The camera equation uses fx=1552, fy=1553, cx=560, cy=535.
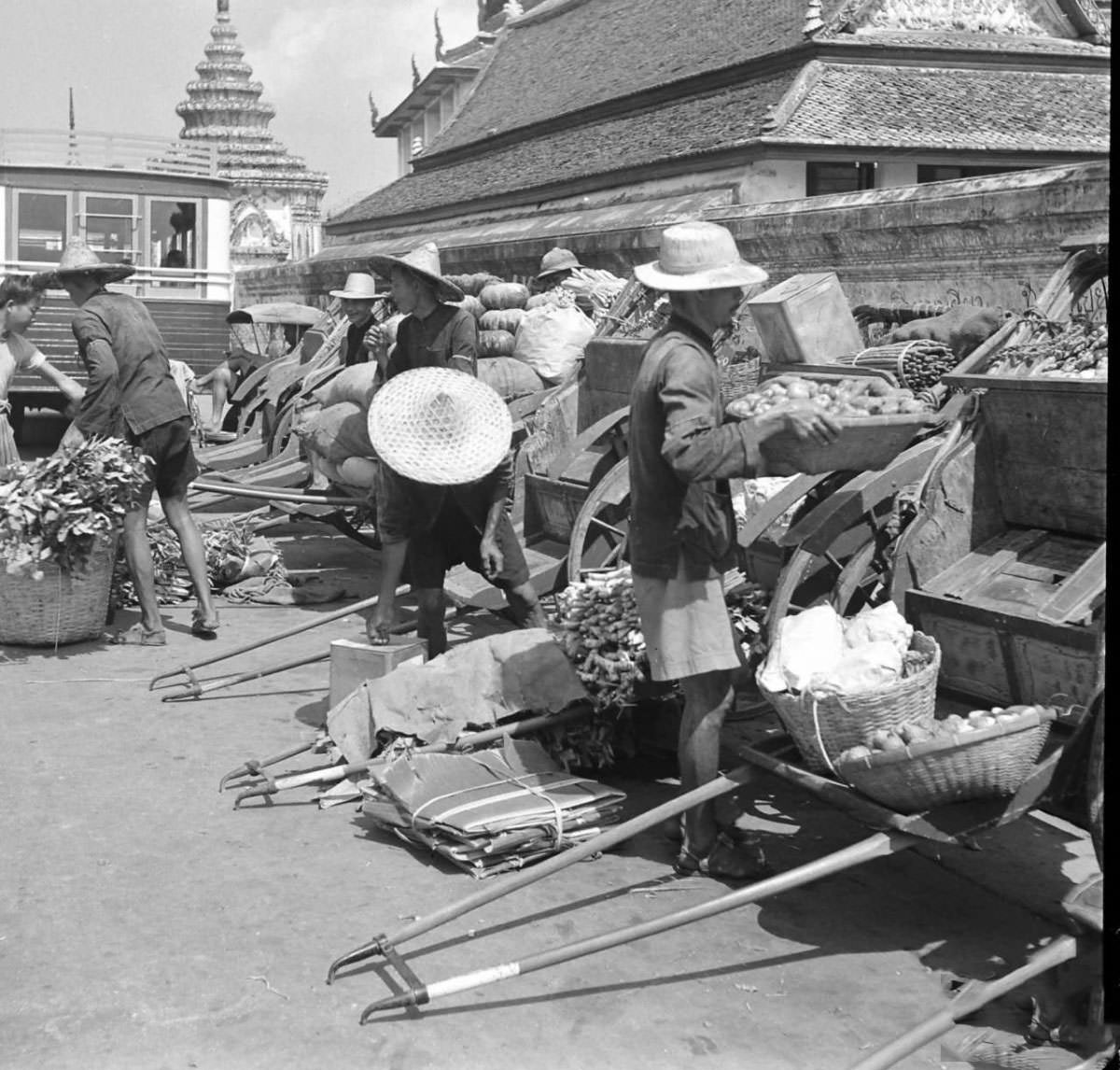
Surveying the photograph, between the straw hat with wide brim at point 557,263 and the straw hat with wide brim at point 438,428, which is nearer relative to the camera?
the straw hat with wide brim at point 438,428

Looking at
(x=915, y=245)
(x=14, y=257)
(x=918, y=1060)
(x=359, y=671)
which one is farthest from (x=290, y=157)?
(x=918, y=1060)

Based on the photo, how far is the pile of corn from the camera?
16.6 ft

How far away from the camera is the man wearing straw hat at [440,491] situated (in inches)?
238

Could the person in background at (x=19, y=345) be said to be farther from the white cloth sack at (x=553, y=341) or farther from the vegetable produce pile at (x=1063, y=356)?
the vegetable produce pile at (x=1063, y=356)

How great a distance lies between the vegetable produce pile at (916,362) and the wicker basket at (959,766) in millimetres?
2564

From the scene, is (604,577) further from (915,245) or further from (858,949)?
(915,245)

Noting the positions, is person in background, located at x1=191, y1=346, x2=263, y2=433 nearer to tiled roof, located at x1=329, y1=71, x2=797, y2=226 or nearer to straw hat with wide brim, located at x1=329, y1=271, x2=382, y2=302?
tiled roof, located at x1=329, y1=71, x2=797, y2=226

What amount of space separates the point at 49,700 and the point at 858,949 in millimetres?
3815

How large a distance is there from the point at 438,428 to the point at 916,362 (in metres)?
1.90

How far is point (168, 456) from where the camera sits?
7.55m

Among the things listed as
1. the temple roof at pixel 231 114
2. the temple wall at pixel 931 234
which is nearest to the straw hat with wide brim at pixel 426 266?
the temple wall at pixel 931 234

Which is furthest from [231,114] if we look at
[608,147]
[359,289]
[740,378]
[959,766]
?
[959,766]

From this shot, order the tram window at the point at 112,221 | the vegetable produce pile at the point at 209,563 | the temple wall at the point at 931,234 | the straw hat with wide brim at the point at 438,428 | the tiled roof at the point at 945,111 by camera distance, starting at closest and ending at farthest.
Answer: the straw hat with wide brim at the point at 438,428, the temple wall at the point at 931,234, the vegetable produce pile at the point at 209,563, the tiled roof at the point at 945,111, the tram window at the point at 112,221

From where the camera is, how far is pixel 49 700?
21.2 feet
